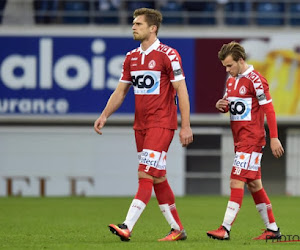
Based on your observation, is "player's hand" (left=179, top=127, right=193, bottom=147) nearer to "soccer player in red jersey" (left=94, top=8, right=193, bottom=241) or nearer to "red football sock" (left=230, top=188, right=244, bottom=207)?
"soccer player in red jersey" (left=94, top=8, right=193, bottom=241)

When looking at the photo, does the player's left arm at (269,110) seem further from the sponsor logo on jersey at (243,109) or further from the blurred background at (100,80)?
the blurred background at (100,80)

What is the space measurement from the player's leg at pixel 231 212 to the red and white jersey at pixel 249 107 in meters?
0.40

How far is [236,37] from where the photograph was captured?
25547mm

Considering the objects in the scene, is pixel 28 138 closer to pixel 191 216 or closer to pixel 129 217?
pixel 191 216

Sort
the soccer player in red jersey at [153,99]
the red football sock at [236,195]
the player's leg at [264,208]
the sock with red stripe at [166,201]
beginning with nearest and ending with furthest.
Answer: the soccer player in red jersey at [153,99], the sock with red stripe at [166,201], the red football sock at [236,195], the player's leg at [264,208]

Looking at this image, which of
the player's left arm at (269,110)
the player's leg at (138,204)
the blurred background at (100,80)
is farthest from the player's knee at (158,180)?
the blurred background at (100,80)

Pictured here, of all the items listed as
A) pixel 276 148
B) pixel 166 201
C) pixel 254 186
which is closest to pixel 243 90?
pixel 276 148

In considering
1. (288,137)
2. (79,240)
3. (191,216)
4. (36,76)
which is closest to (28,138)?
(36,76)

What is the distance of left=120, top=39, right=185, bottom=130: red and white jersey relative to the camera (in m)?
8.41

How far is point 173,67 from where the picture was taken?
8.41m

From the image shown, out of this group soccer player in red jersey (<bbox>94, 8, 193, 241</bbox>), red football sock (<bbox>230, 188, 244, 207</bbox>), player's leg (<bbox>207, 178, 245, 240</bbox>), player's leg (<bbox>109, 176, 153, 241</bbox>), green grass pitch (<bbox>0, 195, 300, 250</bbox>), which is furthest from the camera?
red football sock (<bbox>230, 188, 244, 207</bbox>)

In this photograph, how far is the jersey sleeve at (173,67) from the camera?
8.39 meters

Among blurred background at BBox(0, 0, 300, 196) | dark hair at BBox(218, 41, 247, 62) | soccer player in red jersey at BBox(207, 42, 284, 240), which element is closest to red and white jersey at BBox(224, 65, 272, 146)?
soccer player in red jersey at BBox(207, 42, 284, 240)

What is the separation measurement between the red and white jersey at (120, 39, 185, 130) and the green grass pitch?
1.09 m
